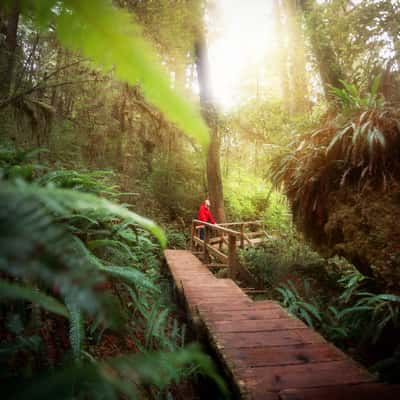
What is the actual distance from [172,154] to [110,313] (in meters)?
10.7

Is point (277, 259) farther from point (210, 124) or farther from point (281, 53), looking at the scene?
point (281, 53)

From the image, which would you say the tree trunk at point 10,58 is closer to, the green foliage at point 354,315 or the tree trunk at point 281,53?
the green foliage at point 354,315

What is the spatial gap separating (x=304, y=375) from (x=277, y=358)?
236mm

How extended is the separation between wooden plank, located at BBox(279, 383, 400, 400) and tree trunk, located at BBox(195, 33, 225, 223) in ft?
24.3

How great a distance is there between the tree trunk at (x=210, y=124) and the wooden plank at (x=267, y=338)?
6751mm

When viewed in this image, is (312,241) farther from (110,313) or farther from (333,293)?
(110,313)

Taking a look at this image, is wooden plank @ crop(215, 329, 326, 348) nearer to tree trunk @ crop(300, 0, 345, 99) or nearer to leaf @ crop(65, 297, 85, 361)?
leaf @ crop(65, 297, 85, 361)

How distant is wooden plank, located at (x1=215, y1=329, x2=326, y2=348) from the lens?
6.86 feet

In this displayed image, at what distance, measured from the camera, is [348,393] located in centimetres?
147

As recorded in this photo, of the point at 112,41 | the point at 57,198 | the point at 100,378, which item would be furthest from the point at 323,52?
the point at 100,378

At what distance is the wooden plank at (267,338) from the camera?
6.86 feet

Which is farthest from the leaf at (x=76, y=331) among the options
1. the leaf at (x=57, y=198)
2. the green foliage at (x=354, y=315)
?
the green foliage at (x=354, y=315)

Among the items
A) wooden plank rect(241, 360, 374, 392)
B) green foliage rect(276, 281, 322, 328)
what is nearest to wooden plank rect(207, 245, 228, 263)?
green foliage rect(276, 281, 322, 328)

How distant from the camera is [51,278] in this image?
1.03 feet
